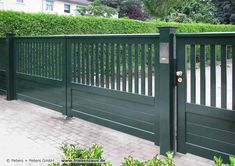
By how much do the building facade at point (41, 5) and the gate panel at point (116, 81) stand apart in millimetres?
22464

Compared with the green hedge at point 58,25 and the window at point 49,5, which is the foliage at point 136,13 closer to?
the window at point 49,5

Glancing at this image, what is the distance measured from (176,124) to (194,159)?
0.49 m

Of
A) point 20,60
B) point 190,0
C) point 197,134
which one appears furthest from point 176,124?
point 190,0

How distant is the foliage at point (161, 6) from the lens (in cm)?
2462

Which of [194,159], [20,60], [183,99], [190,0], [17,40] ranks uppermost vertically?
[190,0]

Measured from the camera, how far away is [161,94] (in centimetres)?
405

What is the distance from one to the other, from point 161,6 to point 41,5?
12818 mm

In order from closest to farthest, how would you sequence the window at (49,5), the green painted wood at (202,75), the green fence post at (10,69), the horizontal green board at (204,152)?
the horizontal green board at (204,152)
the green painted wood at (202,75)
the green fence post at (10,69)
the window at (49,5)

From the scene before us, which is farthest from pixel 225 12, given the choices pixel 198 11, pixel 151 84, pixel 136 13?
pixel 151 84

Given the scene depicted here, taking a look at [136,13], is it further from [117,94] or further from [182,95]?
[182,95]

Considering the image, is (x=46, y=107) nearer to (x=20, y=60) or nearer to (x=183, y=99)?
(x=20, y=60)

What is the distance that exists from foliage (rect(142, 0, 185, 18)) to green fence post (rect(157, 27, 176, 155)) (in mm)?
21611

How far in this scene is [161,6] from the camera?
24734mm

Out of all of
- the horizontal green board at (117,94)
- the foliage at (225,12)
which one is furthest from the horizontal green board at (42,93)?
the foliage at (225,12)
